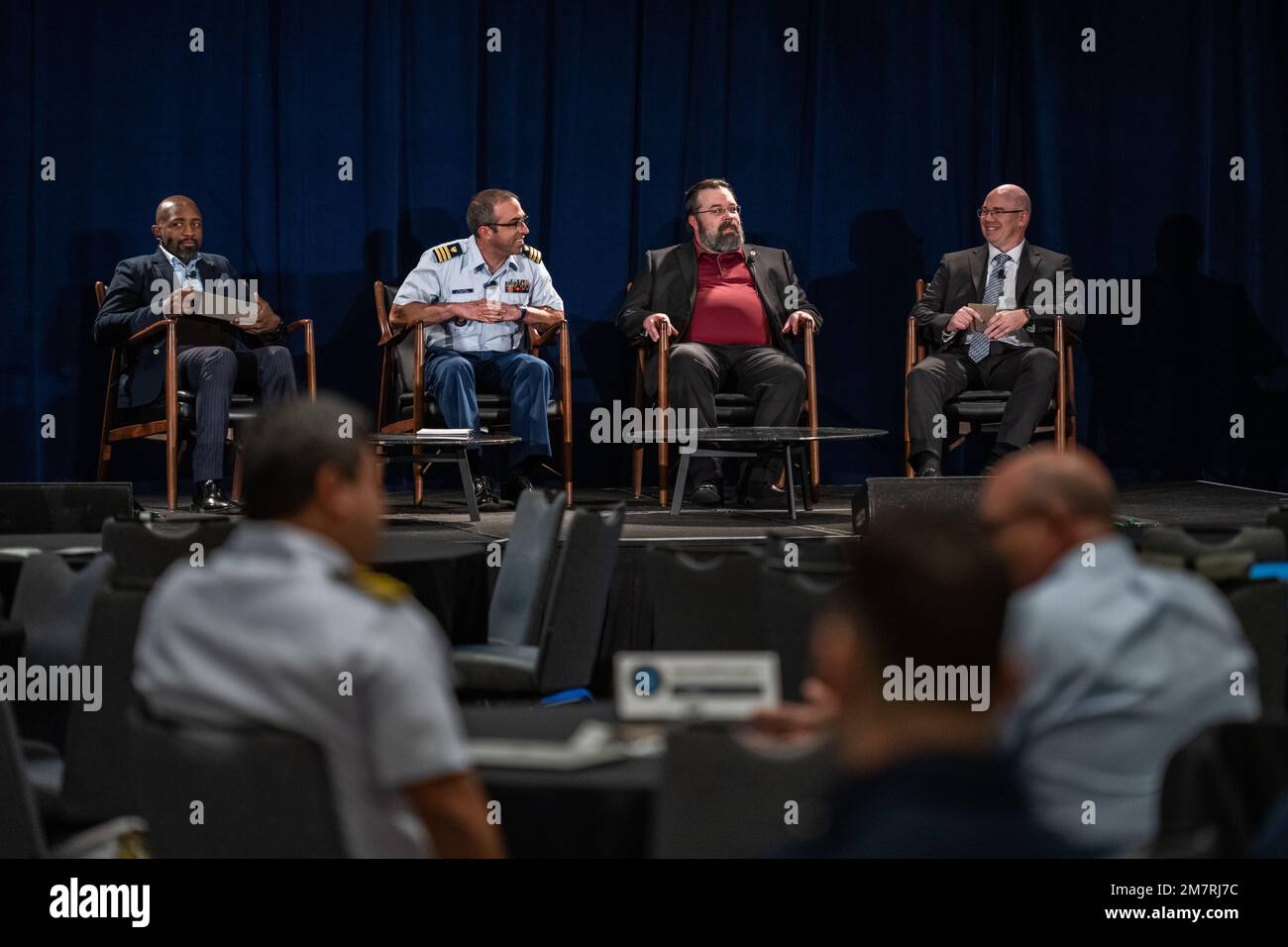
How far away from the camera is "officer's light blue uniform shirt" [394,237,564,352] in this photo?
558cm

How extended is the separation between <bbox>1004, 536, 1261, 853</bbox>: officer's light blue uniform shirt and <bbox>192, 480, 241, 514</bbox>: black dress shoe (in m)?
3.79

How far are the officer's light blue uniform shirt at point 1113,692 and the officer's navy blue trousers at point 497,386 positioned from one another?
3726 mm

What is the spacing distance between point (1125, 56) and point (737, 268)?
2072 millimetres

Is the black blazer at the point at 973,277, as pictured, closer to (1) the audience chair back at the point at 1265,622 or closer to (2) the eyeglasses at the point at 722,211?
(2) the eyeglasses at the point at 722,211

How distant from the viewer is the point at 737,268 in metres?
6.02

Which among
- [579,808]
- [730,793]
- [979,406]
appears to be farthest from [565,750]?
[979,406]

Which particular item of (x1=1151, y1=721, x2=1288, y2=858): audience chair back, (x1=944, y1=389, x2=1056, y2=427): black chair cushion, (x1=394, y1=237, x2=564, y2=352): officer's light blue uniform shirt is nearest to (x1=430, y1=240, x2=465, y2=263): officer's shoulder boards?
(x1=394, y1=237, x2=564, y2=352): officer's light blue uniform shirt

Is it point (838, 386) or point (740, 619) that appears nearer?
point (740, 619)

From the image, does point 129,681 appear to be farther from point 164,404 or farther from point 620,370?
point 620,370

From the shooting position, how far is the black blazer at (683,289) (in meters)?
5.87

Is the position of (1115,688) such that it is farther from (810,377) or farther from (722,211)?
(722,211)

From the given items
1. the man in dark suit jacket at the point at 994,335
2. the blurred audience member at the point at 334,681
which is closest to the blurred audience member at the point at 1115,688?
the blurred audience member at the point at 334,681
